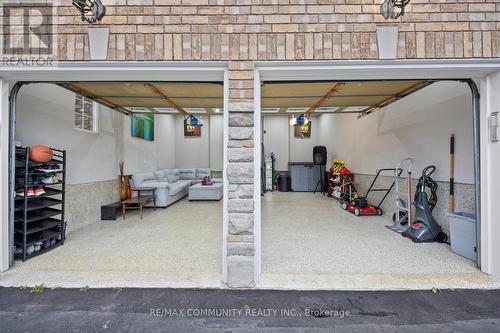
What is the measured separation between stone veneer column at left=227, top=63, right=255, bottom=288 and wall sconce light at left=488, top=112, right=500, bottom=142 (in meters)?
2.41

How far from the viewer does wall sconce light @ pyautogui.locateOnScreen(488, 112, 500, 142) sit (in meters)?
2.15

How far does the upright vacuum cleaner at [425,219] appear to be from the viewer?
130 inches

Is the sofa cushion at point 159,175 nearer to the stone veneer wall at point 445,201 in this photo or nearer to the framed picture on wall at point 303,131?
the framed picture on wall at point 303,131

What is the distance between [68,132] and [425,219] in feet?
20.1

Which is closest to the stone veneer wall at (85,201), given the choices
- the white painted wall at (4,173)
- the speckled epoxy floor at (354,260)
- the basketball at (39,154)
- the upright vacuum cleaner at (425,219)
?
the basketball at (39,154)

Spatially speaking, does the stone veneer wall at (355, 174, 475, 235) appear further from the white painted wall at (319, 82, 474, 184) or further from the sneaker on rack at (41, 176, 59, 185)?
the sneaker on rack at (41, 176, 59, 185)

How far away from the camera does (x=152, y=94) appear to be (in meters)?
3.90

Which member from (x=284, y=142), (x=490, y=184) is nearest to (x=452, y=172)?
(x=490, y=184)

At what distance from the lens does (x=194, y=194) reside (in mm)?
6848

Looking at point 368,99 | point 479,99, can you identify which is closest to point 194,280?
point 479,99

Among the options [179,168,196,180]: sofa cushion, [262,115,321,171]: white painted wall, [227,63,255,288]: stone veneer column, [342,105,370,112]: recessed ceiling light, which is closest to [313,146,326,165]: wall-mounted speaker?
[262,115,321,171]: white painted wall

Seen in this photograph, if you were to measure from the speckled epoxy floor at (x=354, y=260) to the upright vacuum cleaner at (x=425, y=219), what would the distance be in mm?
132

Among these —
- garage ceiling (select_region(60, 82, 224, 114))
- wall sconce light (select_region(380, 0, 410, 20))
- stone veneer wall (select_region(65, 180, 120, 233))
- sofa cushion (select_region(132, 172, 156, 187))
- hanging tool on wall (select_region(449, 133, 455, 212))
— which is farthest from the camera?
sofa cushion (select_region(132, 172, 156, 187))

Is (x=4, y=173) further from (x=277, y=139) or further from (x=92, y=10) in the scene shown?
(x=277, y=139)
